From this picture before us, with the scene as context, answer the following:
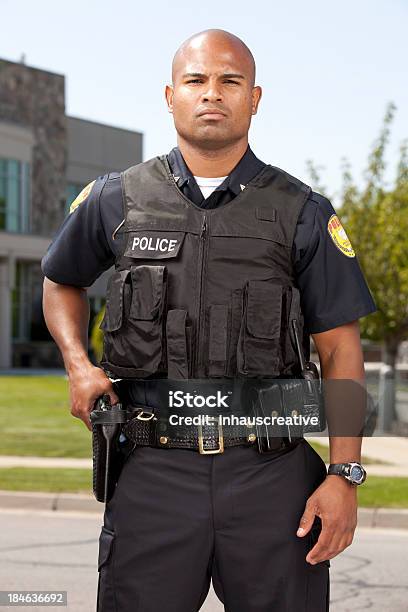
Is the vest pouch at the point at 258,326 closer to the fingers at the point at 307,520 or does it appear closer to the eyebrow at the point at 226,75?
the fingers at the point at 307,520

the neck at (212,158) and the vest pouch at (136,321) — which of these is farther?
the neck at (212,158)

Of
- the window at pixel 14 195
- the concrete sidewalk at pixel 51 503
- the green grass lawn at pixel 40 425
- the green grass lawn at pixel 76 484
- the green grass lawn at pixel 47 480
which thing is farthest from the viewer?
the window at pixel 14 195

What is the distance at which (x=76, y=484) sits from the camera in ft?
33.8

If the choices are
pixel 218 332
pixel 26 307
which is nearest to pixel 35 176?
pixel 26 307

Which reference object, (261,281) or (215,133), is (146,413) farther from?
(215,133)

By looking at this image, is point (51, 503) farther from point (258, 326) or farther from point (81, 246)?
point (258, 326)

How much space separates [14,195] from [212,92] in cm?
4677

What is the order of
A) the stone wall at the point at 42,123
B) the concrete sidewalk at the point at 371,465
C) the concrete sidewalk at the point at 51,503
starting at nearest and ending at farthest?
the concrete sidewalk at the point at 51,503 → the concrete sidewalk at the point at 371,465 → the stone wall at the point at 42,123

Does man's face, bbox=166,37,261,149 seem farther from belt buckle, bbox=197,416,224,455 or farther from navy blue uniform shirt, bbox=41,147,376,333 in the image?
belt buckle, bbox=197,416,224,455

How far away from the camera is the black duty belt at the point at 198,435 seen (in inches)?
108

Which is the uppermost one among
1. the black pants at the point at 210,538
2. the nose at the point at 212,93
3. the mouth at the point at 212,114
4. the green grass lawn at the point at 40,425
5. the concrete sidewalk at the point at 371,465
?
the nose at the point at 212,93

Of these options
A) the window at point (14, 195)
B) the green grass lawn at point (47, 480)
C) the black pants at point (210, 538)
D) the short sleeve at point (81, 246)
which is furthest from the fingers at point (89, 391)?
the window at point (14, 195)

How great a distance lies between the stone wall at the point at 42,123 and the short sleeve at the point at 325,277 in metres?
50.3

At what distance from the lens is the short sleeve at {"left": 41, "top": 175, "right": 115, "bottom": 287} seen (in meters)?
2.95
